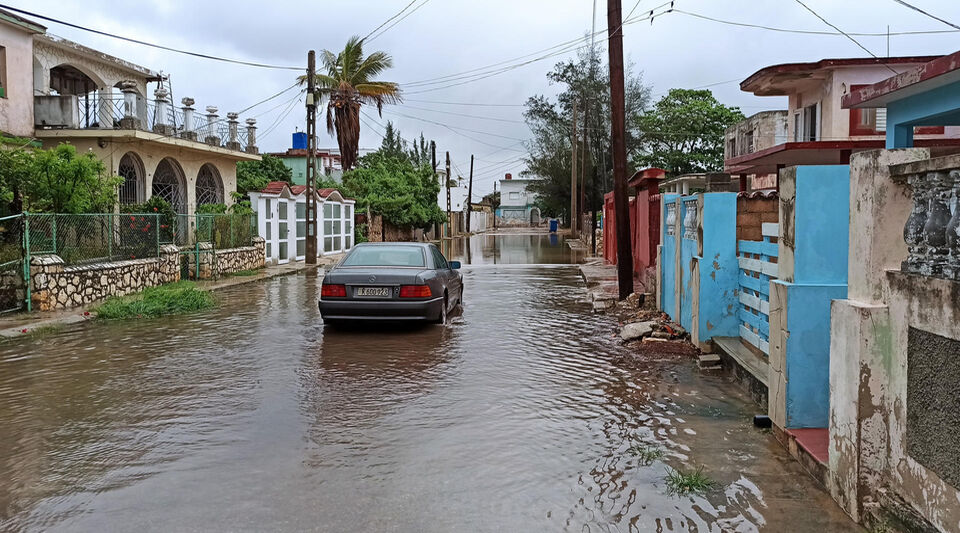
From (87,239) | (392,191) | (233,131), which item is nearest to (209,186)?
(233,131)

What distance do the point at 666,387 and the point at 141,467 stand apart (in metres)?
4.80

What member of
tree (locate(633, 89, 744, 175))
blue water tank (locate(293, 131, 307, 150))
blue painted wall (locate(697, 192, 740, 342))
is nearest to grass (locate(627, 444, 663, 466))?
blue painted wall (locate(697, 192, 740, 342))

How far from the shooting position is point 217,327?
38.8ft

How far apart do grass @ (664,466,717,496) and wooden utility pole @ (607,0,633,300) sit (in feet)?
29.9

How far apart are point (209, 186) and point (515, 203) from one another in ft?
276

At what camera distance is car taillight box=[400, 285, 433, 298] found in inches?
430

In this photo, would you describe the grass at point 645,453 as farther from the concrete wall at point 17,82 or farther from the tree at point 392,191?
the tree at point 392,191

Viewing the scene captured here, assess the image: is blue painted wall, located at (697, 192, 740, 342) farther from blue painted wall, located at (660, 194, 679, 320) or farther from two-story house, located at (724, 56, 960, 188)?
two-story house, located at (724, 56, 960, 188)

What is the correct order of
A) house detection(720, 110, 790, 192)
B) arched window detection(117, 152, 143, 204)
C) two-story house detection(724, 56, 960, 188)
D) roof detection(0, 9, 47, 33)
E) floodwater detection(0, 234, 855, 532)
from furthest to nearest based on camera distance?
house detection(720, 110, 790, 192)
arched window detection(117, 152, 143, 204)
roof detection(0, 9, 47, 33)
two-story house detection(724, 56, 960, 188)
floodwater detection(0, 234, 855, 532)

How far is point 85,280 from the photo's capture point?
46.3ft

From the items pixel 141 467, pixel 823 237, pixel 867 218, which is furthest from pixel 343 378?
pixel 867 218

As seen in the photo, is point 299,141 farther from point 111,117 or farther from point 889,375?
point 889,375

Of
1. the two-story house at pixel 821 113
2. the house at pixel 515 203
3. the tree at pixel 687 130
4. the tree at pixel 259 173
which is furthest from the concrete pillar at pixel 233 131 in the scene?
the house at pixel 515 203

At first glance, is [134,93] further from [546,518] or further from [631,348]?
[546,518]
